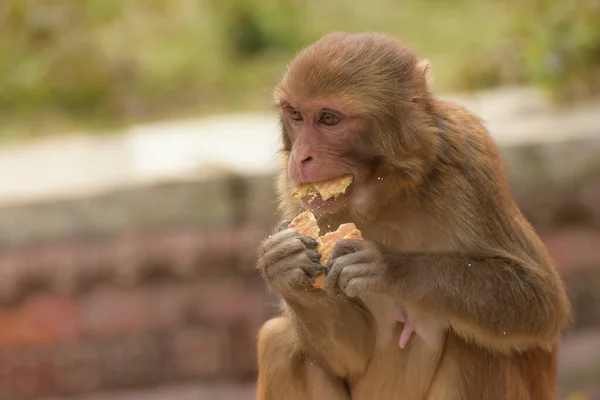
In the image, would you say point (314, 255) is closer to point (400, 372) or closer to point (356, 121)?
point (356, 121)

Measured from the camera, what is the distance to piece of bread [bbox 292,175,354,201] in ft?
13.1

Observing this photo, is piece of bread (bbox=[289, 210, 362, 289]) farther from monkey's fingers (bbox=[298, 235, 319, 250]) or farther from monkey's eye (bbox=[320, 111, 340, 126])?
monkey's eye (bbox=[320, 111, 340, 126])

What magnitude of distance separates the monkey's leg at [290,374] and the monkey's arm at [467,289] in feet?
1.92

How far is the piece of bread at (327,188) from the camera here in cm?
398

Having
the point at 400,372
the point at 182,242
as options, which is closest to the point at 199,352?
the point at 182,242

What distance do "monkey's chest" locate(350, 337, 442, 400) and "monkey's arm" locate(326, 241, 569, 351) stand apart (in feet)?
0.65

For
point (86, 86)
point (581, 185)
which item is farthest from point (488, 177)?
point (86, 86)

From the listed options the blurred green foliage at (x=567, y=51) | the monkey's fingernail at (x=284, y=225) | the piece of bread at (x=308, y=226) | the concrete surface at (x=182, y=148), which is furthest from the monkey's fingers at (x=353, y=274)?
the blurred green foliage at (x=567, y=51)

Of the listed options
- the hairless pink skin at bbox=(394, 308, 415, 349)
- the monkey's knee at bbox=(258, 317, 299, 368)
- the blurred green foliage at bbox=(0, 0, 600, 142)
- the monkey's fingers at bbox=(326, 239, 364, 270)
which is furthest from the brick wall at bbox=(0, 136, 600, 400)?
the monkey's fingers at bbox=(326, 239, 364, 270)

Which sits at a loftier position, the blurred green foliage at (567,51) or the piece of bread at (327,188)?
the blurred green foliage at (567,51)

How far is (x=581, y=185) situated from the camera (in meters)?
7.36

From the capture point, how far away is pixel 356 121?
13.2 feet

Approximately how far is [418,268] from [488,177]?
514 millimetres

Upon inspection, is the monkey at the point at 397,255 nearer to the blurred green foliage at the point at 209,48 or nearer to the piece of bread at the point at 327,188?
the piece of bread at the point at 327,188
